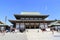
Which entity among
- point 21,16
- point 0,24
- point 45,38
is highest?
point 21,16

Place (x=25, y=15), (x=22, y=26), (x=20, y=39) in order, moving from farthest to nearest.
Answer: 1. (x=25, y=15)
2. (x=22, y=26)
3. (x=20, y=39)

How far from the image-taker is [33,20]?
35.5 meters

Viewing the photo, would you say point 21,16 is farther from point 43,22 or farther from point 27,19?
point 43,22

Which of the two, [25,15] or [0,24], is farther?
[25,15]

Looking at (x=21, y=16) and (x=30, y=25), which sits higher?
(x=21, y=16)

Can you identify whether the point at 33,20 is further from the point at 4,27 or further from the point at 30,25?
the point at 4,27

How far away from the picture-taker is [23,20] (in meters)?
35.3

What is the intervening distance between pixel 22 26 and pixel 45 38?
55.0 ft

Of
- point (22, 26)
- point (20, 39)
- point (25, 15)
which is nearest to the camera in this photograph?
point (20, 39)

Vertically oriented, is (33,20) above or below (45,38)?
above

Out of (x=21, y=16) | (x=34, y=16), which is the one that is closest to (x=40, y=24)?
(x=34, y=16)

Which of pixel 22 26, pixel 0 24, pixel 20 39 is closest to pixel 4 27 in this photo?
pixel 0 24

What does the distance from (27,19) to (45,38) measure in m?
19.1

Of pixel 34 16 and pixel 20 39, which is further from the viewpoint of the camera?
pixel 34 16
